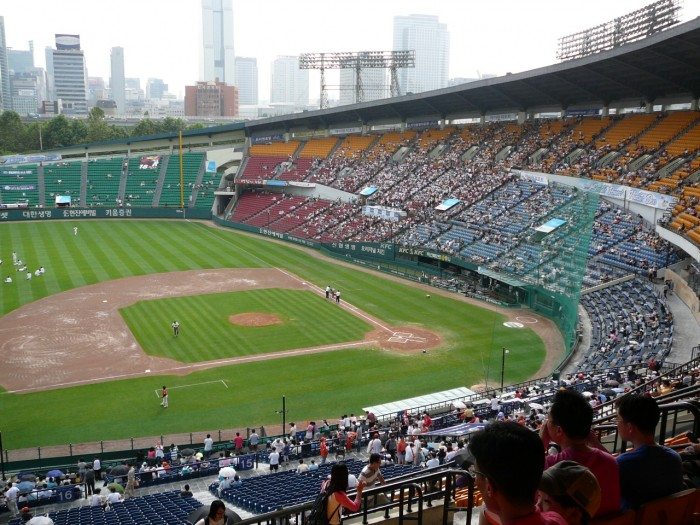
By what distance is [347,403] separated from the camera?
27.2 m

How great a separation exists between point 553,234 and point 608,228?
Answer: 7.06 metres

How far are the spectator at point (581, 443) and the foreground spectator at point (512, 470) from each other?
120 centimetres

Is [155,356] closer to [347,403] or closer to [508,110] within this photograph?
[347,403]

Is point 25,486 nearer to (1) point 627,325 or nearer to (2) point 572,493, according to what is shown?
(2) point 572,493

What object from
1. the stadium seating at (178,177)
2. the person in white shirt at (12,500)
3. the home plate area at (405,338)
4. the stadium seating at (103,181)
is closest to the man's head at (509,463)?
the person in white shirt at (12,500)

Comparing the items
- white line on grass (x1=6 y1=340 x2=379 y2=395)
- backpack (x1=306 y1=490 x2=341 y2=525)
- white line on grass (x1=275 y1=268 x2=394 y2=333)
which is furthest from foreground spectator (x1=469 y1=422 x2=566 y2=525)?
white line on grass (x1=275 y1=268 x2=394 y2=333)

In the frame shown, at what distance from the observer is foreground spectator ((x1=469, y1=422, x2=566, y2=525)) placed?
3689 millimetres

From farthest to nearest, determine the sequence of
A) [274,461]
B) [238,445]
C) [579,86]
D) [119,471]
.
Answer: [579,86] → [238,445] → [274,461] → [119,471]

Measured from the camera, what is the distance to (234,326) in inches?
1478

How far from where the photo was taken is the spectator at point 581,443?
15.8 feet

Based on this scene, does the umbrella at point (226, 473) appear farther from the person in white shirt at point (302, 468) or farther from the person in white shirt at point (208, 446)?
the person in white shirt at point (208, 446)

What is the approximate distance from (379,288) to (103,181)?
5054 centimetres

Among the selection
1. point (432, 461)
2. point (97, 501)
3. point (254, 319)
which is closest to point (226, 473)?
point (97, 501)

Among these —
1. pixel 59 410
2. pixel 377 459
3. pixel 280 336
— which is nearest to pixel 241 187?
pixel 280 336
